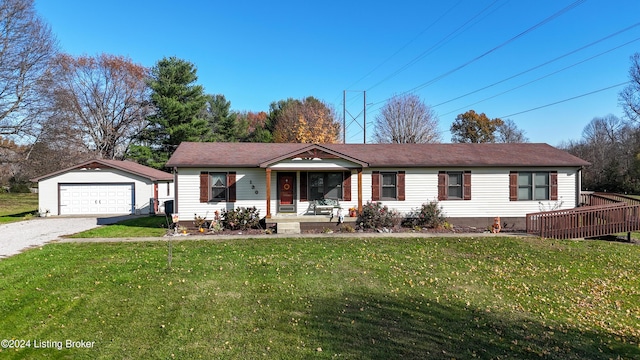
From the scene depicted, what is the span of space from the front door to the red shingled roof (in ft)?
3.54

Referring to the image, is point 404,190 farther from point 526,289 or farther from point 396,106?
point 396,106

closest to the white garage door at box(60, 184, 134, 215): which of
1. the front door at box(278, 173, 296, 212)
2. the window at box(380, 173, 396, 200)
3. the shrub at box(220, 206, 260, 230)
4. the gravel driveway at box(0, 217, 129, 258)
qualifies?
the gravel driveway at box(0, 217, 129, 258)

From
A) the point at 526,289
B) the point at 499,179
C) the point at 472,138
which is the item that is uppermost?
the point at 472,138

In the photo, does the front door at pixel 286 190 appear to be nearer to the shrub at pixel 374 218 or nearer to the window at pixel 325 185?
the window at pixel 325 185

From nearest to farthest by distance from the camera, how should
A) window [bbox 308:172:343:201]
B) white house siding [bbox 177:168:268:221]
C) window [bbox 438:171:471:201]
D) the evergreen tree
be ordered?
white house siding [bbox 177:168:268:221]
window [bbox 308:172:343:201]
window [bbox 438:171:471:201]
the evergreen tree

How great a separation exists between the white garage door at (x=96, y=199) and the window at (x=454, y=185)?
59.6 feet

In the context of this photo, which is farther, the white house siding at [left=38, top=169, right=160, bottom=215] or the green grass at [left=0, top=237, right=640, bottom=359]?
the white house siding at [left=38, top=169, right=160, bottom=215]

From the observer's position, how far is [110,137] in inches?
1430

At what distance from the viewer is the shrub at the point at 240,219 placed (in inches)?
553

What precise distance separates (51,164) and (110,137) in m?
8.24

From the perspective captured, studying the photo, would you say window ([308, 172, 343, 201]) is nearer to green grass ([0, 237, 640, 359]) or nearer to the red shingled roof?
the red shingled roof

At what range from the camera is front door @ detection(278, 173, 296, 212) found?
15430 mm

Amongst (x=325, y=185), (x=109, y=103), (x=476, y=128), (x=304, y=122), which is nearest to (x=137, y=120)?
(x=109, y=103)

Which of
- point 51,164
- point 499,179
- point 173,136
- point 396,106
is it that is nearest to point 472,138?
point 396,106
